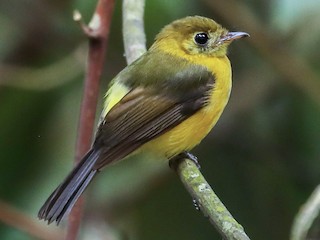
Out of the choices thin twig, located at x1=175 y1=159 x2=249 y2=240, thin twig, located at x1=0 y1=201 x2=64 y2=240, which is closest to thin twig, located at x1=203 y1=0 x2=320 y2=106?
thin twig, located at x1=175 y1=159 x2=249 y2=240

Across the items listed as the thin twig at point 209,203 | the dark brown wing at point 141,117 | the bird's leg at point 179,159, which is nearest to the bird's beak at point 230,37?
the dark brown wing at point 141,117

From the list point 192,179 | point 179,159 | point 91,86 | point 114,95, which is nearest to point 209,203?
point 192,179

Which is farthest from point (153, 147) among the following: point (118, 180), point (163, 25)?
point (163, 25)

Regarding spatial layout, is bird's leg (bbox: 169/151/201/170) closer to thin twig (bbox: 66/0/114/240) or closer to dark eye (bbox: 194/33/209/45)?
thin twig (bbox: 66/0/114/240)

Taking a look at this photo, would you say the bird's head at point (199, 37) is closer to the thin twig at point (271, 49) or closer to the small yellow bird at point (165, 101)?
the small yellow bird at point (165, 101)

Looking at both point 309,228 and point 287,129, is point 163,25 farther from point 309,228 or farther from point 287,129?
point 309,228
